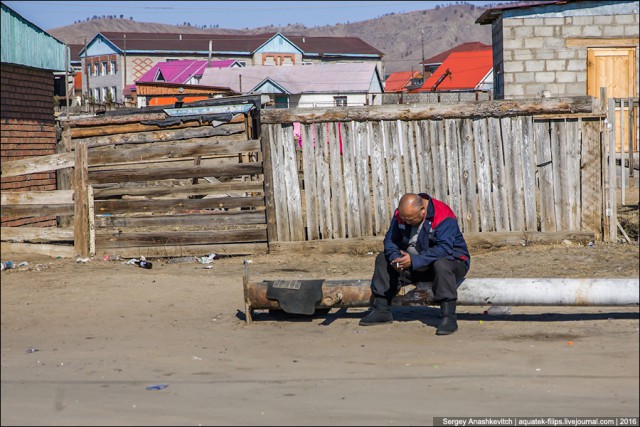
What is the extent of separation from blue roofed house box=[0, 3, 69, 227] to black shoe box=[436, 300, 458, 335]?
27.0 ft

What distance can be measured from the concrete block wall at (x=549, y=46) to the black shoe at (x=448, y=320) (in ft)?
37.1

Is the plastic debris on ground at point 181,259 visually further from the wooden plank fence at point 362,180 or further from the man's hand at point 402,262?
the man's hand at point 402,262

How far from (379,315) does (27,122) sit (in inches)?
370

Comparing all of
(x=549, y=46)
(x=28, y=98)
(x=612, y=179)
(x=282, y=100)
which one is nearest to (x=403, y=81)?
(x=282, y=100)

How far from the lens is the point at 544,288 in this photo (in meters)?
7.41

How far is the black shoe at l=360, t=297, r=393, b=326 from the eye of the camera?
7824mm

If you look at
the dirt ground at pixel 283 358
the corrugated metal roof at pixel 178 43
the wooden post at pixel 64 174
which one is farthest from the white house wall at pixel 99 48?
the dirt ground at pixel 283 358

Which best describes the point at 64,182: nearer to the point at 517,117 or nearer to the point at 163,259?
the point at 163,259

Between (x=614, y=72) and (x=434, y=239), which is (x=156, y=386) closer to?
(x=434, y=239)

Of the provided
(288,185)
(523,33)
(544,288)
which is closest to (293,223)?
(288,185)

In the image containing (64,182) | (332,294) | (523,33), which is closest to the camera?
(332,294)

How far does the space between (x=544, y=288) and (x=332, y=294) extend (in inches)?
70.7

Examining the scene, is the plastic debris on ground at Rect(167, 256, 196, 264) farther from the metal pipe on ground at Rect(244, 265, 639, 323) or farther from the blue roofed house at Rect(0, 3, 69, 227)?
the metal pipe on ground at Rect(244, 265, 639, 323)

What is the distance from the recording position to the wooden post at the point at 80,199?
11.5 metres
